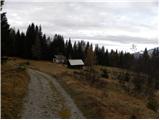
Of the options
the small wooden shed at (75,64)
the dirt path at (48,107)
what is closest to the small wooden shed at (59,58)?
the small wooden shed at (75,64)

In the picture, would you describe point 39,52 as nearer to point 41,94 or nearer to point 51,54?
point 51,54

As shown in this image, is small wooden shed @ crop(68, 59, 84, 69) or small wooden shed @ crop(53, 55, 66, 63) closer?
small wooden shed @ crop(68, 59, 84, 69)

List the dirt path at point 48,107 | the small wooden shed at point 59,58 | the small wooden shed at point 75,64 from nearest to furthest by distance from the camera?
the dirt path at point 48,107, the small wooden shed at point 75,64, the small wooden shed at point 59,58

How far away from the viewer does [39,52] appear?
100938 millimetres

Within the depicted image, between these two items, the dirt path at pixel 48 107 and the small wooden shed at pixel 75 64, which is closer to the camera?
the dirt path at pixel 48 107

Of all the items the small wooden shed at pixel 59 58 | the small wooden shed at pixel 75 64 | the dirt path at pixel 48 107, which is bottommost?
the small wooden shed at pixel 75 64

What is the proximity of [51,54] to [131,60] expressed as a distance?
35821mm

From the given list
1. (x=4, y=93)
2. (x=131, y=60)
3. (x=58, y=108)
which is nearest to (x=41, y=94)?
(x=4, y=93)

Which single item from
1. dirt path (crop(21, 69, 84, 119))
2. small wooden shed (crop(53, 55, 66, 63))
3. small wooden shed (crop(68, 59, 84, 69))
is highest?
dirt path (crop(21, 69, 84, 119))

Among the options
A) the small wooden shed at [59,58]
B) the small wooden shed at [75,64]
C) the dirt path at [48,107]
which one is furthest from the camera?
the small wooden shed at [59,58]

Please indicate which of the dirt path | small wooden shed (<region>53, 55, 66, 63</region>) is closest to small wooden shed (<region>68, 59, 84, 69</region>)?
small wooden shed (<region>53, 55, 66, 63</region>)

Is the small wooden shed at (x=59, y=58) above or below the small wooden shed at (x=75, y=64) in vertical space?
above

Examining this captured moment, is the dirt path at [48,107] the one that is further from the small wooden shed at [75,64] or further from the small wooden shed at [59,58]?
the small wooden shed at [59,58]

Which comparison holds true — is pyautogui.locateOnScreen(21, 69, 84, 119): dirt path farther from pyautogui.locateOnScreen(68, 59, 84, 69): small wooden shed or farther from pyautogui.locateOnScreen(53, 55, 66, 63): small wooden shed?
pyautogui.locateOnScreen(53, 55, 66, 63): small wooden shed
